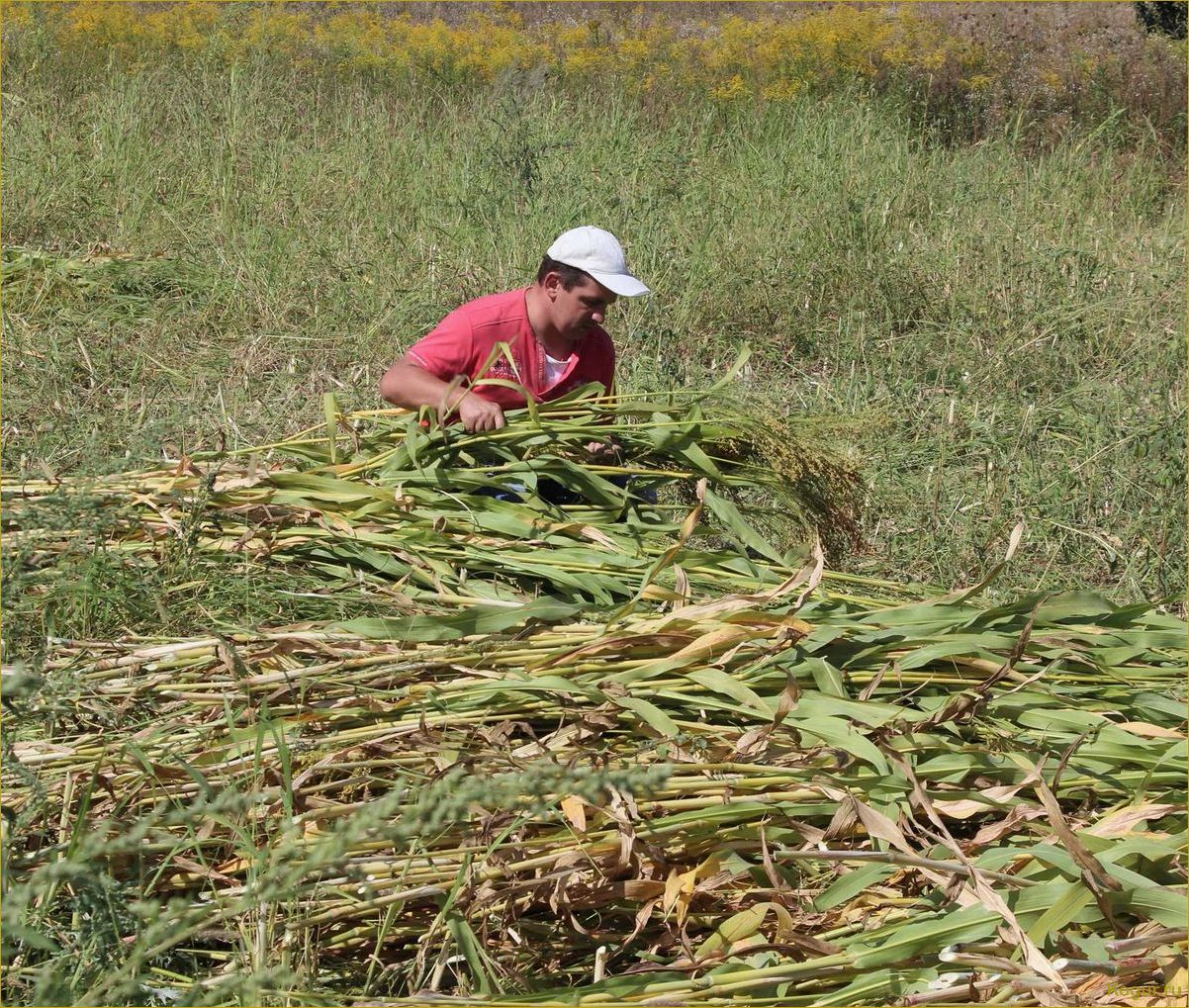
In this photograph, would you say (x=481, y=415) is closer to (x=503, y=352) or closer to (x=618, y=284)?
(x=503, y=352)

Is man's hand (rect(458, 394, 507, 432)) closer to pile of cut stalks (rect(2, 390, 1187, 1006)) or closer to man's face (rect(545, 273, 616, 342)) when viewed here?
pile of cut stalks (rect(2, 390, 1187, 1006))

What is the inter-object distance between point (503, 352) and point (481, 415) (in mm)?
589

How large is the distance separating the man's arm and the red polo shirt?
9 centimetres

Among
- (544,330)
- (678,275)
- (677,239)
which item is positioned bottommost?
(678,275)

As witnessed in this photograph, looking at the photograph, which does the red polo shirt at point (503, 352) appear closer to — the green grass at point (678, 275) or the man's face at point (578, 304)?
the man's face at point (578, 304)

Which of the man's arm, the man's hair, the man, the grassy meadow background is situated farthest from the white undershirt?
the grassy meadow background

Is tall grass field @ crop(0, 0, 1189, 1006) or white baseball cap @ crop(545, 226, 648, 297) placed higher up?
white baseball cap @ crop(545, 226, 648, 297)

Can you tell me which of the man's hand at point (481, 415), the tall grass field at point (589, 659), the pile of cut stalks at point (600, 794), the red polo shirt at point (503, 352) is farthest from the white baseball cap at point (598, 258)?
the pile of cut stalks at point (600, 794)

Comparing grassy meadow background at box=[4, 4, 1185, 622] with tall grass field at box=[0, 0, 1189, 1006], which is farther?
grassy meadow background at box=[4, 4, 1185, 622]

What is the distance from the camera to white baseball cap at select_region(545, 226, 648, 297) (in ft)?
10.3

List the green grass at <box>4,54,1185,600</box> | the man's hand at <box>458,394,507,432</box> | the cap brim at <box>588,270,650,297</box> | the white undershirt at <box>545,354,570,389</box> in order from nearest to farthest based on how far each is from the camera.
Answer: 1. the man's hand at <box>458,394,507,432</box>
2. the cap brim at <box>588,270,650,297</box>
3. the white undershirt at <box>545,354,570,389</box>
4. the green grass at <box>4,54,1185,600</box>

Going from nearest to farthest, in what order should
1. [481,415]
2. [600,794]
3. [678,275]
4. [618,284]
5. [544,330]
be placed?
[600,794] → [481,415] → [618,284] → [544,330] → [678,275]

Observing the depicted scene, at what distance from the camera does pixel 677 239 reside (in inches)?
224

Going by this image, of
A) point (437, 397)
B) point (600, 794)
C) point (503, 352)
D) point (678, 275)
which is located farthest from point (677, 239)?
point (600, 794)
